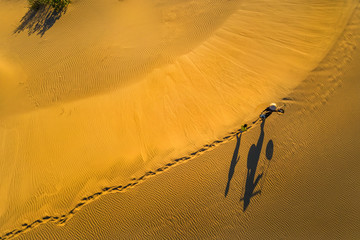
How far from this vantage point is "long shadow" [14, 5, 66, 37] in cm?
899

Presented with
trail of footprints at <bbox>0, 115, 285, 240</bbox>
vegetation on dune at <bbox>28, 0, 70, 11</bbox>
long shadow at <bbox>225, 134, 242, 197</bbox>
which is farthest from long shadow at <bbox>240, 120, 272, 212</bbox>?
vegetation on dune at <bbox>28, 0, 70, 11</bbox>

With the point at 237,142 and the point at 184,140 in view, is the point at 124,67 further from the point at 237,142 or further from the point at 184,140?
the point at 237,142

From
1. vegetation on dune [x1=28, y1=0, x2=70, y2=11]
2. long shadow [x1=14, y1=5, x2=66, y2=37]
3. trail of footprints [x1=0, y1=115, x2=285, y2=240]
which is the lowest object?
trail of footprints [x1=0, y1=115, x2=285, y2=240]

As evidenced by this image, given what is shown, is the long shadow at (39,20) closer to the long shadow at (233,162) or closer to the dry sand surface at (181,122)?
the dry sand surface at (181,122)

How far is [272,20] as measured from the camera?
888 cm

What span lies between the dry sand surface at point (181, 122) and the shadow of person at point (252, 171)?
0.04 m

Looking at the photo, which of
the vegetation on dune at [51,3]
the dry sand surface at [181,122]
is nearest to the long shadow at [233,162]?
the dry sand surface at [181,122]

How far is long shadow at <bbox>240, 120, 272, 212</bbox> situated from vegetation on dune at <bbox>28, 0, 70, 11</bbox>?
1085cm

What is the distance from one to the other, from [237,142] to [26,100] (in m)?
8.59

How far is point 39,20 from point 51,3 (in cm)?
102

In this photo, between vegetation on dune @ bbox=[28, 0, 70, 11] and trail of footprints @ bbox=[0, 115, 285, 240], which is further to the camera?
vegetation on dune @ bbox=[28, 0, 70, 11]

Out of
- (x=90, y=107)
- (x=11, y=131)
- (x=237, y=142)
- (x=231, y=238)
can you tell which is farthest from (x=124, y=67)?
(x=231, y=238)

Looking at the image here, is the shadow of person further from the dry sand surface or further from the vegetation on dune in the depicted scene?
the vegetation on dune

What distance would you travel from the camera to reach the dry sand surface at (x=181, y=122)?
6531 mm
